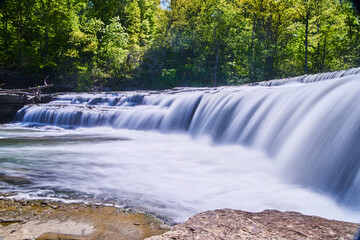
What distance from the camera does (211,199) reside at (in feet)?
10.2

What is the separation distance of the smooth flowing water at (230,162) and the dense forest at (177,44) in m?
18.3

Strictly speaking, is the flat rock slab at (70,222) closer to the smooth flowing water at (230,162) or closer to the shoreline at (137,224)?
the shoreline at (137,224)

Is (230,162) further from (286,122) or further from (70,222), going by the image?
(70,222)

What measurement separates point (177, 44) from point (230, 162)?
24.9m

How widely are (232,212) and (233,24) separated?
28.4 meters

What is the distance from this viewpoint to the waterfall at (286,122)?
3537 millimetres

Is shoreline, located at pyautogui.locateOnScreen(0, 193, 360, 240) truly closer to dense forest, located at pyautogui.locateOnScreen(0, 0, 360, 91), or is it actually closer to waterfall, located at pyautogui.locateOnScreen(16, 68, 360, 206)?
waterfall, located at pyautogui.locateOnScreen(16, 68, 360, 206)

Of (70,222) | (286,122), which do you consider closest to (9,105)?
(286,122)

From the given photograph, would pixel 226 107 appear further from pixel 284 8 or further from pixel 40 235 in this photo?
pixel 284 8

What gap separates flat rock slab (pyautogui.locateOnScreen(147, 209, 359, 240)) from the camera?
1.49 meters

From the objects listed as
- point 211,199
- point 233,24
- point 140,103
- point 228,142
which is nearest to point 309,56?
point 233,24

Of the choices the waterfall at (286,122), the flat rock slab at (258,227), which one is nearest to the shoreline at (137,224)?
the flat rock slab at (258,227)

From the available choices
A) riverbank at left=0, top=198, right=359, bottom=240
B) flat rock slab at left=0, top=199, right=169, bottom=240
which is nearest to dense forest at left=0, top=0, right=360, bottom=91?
flat rock slab at left=0, top=199, right=169, bottom=240

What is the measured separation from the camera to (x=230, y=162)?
5273mm
